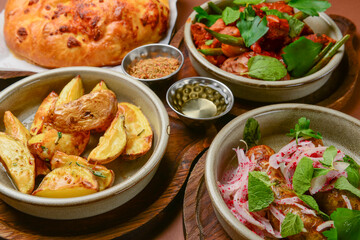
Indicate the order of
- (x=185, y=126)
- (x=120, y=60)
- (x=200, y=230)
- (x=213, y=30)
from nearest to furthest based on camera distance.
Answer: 1. (x=200, y=230)
2. (x=185, y=126)
3. (x=213, y=30)
4. (x=120, y=60)

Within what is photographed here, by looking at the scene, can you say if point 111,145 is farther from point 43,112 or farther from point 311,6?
point 311,6

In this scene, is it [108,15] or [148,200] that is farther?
[108,15]

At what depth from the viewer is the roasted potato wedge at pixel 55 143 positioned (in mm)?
1783

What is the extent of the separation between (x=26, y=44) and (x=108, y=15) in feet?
2.43

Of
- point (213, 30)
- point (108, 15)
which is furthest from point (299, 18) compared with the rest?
point (108, 15)

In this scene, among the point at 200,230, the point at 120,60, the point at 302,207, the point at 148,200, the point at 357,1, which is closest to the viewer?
the point at 302,207

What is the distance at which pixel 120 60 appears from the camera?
2844 millimetres

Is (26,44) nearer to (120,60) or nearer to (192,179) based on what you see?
(120,60)

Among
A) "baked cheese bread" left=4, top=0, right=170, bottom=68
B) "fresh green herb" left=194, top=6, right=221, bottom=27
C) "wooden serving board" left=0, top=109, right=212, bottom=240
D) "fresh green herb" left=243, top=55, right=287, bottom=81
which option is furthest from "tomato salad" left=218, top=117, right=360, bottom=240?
"baked cheese bread" left=4, top=0, right=170, bottom=68

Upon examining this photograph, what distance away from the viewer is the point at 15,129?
1.92m

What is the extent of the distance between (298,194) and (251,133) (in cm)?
47

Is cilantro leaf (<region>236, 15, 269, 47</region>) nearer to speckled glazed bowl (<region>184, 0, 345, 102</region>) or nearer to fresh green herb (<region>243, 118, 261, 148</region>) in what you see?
speckled glazed bowl (<region>184, 0, 345, 102</region>)

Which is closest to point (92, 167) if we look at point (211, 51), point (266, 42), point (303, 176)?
point (303, 176)

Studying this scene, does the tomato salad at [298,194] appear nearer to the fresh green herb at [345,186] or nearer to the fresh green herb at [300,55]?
the fresh green herb at [345,186]
